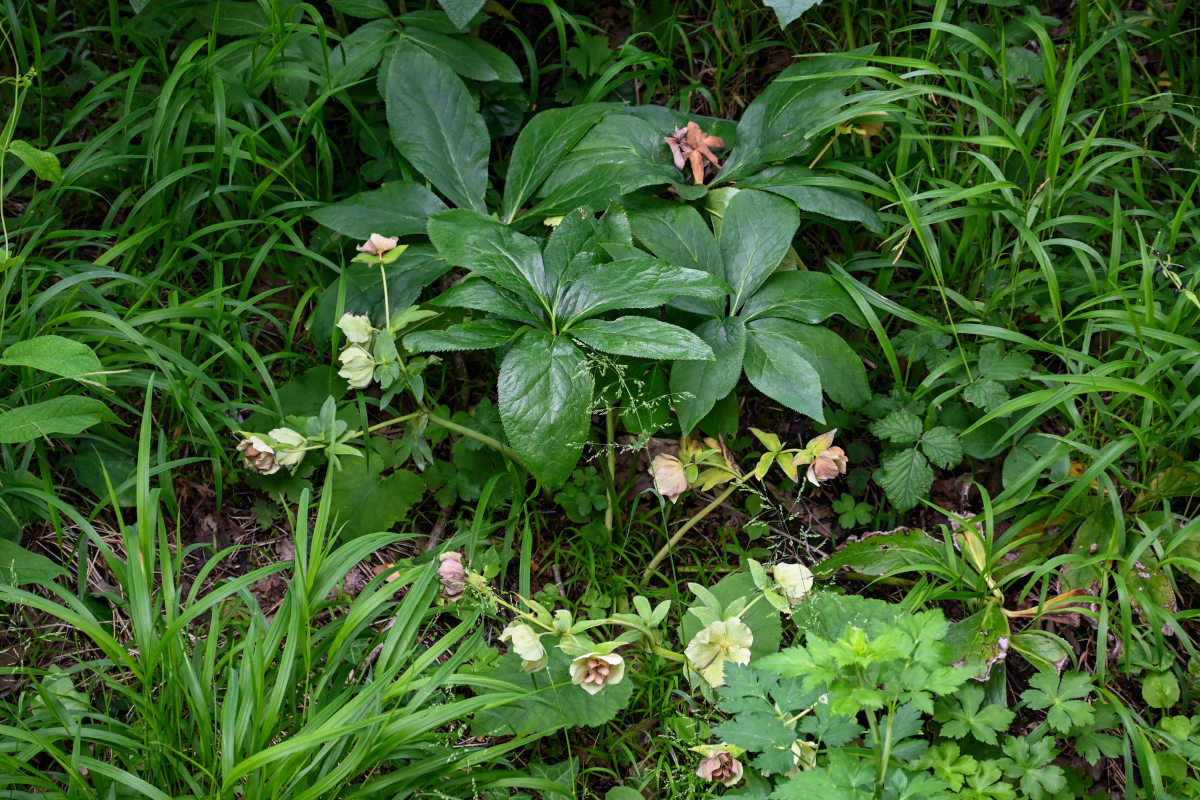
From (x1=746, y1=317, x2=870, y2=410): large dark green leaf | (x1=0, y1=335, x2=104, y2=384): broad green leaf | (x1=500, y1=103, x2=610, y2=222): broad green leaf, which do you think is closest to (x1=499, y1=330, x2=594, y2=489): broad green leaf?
(x1=746, y1=317, x2=870, y2=410): large dark green leaf

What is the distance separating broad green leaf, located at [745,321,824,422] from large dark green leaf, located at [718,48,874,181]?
0.48m

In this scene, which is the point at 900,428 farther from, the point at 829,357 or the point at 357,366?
the point at 357,366

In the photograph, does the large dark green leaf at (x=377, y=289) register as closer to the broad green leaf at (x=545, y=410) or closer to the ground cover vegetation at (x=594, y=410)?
the ground cover vegetation at (x=594, y=410)

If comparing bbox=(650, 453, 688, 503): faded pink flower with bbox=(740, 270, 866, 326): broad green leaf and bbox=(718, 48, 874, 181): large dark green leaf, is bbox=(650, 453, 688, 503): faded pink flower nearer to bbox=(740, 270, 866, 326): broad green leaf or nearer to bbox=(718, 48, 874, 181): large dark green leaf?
bbox=(740, 270, 866, 326): broad green leaf

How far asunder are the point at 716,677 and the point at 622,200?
1.09 m

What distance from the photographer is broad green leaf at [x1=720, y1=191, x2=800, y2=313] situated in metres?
2.03

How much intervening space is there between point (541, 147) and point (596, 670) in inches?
49.4

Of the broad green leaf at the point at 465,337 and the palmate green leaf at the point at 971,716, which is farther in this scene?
the broad green leaf at the point at 465,337

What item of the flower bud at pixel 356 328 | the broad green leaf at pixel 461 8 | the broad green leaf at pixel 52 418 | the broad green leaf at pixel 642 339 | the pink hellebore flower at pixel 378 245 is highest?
the broad green leaf at pixel 461 8

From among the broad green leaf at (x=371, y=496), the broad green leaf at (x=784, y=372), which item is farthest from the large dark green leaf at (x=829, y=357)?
the broad green leaf at (x=371, y=496)

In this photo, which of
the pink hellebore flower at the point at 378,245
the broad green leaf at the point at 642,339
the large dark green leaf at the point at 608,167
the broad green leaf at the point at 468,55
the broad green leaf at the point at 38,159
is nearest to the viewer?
the broad green leaf at the point at 642,339

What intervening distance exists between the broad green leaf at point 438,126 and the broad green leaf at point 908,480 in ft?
3.72

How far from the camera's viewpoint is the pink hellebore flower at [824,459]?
193cm

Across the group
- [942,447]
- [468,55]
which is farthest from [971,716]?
[468,55]
